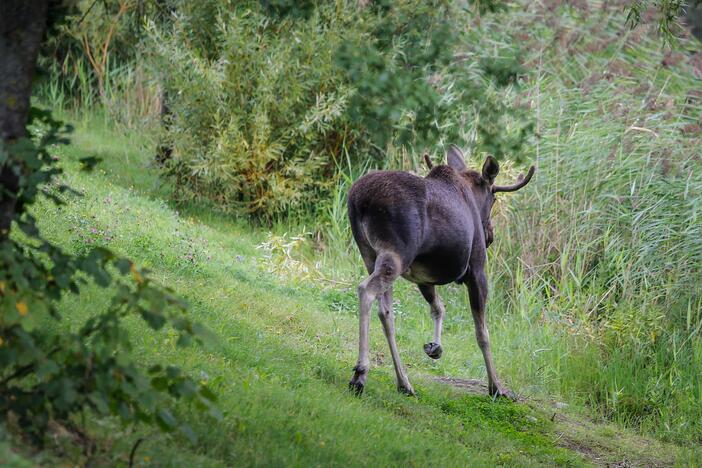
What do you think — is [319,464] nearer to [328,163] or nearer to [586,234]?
[586,234]

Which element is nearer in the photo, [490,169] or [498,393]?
[498,393]

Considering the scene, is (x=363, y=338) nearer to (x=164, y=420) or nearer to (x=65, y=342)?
(x=164, y=420)

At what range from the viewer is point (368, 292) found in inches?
323

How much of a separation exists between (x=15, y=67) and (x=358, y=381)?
414 cm

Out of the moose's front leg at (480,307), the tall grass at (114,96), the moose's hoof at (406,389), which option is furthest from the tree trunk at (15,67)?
the tall grass at (114,96)

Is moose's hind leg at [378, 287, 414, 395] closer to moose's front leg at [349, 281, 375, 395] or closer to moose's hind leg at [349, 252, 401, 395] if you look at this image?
moose's hind leg at [349, 252, 401, 395]

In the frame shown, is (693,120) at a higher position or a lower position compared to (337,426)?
higher

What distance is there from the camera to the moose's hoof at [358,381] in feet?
27.2

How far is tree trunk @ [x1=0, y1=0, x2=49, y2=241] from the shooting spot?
16.8 ft

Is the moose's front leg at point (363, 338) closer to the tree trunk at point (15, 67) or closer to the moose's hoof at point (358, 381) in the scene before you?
the moose's hoof at point (358, 381)

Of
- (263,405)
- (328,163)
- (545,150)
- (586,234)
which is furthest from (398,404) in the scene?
(328,163)

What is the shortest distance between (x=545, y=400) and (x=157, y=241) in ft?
14.9

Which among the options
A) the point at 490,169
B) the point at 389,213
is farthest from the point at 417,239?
the point at 490,169

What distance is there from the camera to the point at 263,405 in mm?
6848
